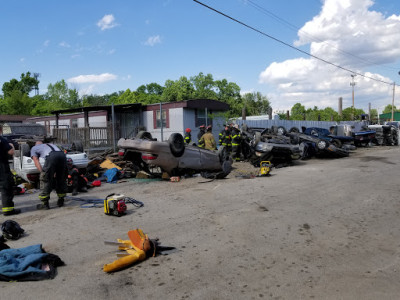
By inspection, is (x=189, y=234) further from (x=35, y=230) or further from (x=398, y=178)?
(x=398, y=178)

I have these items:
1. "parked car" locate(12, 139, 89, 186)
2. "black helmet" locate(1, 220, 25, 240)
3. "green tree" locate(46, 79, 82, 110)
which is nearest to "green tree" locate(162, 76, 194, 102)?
"green tree" locate(46, 79, 82, 110)

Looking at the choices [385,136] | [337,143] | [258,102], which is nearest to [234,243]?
[337,143]

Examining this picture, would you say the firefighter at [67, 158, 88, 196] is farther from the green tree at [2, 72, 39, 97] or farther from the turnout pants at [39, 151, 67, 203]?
the green tree at [2, 72, 39, 97]

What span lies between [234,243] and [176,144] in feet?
16.3

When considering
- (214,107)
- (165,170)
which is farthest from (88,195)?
(214,107)

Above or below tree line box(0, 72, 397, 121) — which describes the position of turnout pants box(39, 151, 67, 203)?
below

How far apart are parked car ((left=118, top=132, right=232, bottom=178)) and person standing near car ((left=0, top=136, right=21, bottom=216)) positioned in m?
3.05

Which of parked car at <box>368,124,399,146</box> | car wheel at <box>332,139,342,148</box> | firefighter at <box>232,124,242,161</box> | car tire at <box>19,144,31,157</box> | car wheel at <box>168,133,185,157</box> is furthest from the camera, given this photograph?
parked car at <box>368,124,399,146</box>

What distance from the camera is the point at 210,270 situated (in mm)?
3605

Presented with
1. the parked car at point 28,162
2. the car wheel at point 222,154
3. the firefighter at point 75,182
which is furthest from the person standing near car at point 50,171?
the car wheel at point 222,154

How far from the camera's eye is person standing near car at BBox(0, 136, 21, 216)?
621 cm

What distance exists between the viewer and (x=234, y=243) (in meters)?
4.41

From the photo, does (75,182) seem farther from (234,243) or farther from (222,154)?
(234,243)

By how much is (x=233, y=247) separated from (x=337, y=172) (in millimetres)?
7602
